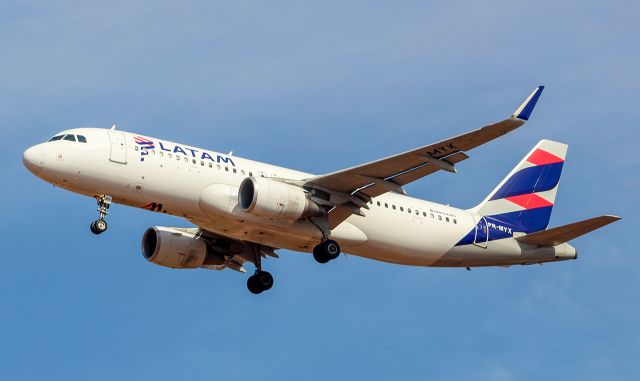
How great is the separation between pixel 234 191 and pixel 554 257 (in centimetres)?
1351

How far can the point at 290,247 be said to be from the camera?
4644cm

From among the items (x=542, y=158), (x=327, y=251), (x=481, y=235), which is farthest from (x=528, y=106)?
(x=542, y=158)

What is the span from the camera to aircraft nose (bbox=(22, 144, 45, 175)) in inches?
1673

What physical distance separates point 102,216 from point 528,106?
48.2 feet

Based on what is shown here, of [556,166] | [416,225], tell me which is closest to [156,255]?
[416,225]

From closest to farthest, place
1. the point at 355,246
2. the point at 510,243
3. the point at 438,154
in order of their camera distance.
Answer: the point at 438,154 < the point at 355,246 < the point at 510,243

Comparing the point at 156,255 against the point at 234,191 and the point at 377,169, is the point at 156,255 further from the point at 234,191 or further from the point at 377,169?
the point at 377,169

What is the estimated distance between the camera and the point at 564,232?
4750cm

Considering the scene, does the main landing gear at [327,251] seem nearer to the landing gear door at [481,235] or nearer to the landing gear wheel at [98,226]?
the landing gear door at [481,235]

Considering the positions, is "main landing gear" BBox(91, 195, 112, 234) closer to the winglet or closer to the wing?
the wing

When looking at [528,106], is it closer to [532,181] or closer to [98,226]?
[532,181]

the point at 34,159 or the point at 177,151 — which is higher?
the point at 177,151

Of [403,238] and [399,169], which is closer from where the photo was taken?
[399,169]

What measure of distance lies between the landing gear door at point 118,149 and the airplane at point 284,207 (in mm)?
34
